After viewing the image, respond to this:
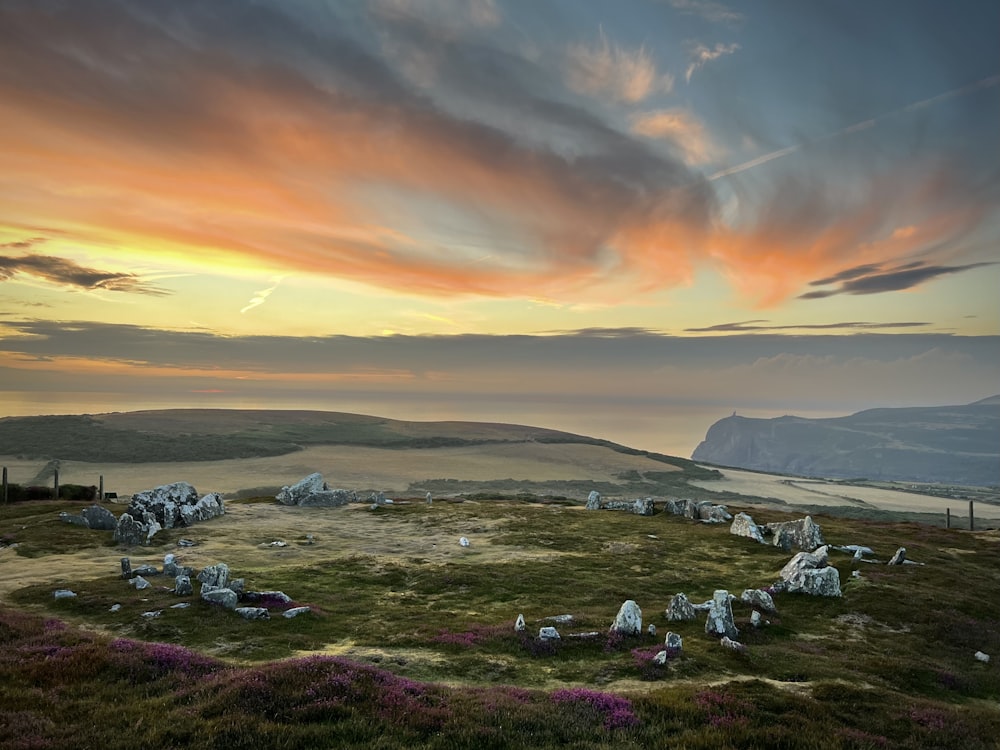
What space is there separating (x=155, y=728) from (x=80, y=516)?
5332 centimetres

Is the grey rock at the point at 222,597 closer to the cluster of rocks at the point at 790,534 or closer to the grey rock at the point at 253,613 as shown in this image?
the grey rock at the point at 253,613

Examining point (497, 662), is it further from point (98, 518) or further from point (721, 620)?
point (98, 518)

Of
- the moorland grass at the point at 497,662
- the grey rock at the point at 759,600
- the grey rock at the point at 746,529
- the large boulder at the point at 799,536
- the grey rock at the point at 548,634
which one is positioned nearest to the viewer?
the moorland grass at the point at 497,662

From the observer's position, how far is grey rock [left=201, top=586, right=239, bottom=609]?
99.5 ft

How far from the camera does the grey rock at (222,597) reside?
30.3m

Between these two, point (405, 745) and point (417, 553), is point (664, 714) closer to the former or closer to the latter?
point (405, 745)

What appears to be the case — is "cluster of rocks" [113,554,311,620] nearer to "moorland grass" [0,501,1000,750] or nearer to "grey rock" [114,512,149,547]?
"moorland grass" [0,501,1000,750]

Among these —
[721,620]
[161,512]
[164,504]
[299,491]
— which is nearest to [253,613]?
[721,620]

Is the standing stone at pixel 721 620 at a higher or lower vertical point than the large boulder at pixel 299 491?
higher

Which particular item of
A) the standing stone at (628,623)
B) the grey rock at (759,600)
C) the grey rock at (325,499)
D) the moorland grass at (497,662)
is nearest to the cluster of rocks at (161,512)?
the moorland grass at (497,662)

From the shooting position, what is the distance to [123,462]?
150500mm

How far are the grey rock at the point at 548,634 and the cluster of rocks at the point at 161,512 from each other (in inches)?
1655

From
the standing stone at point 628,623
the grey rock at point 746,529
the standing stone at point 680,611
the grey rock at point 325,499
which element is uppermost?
the standing stone at point 628,623

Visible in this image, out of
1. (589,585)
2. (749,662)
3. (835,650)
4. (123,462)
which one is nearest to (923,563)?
(835,650)
